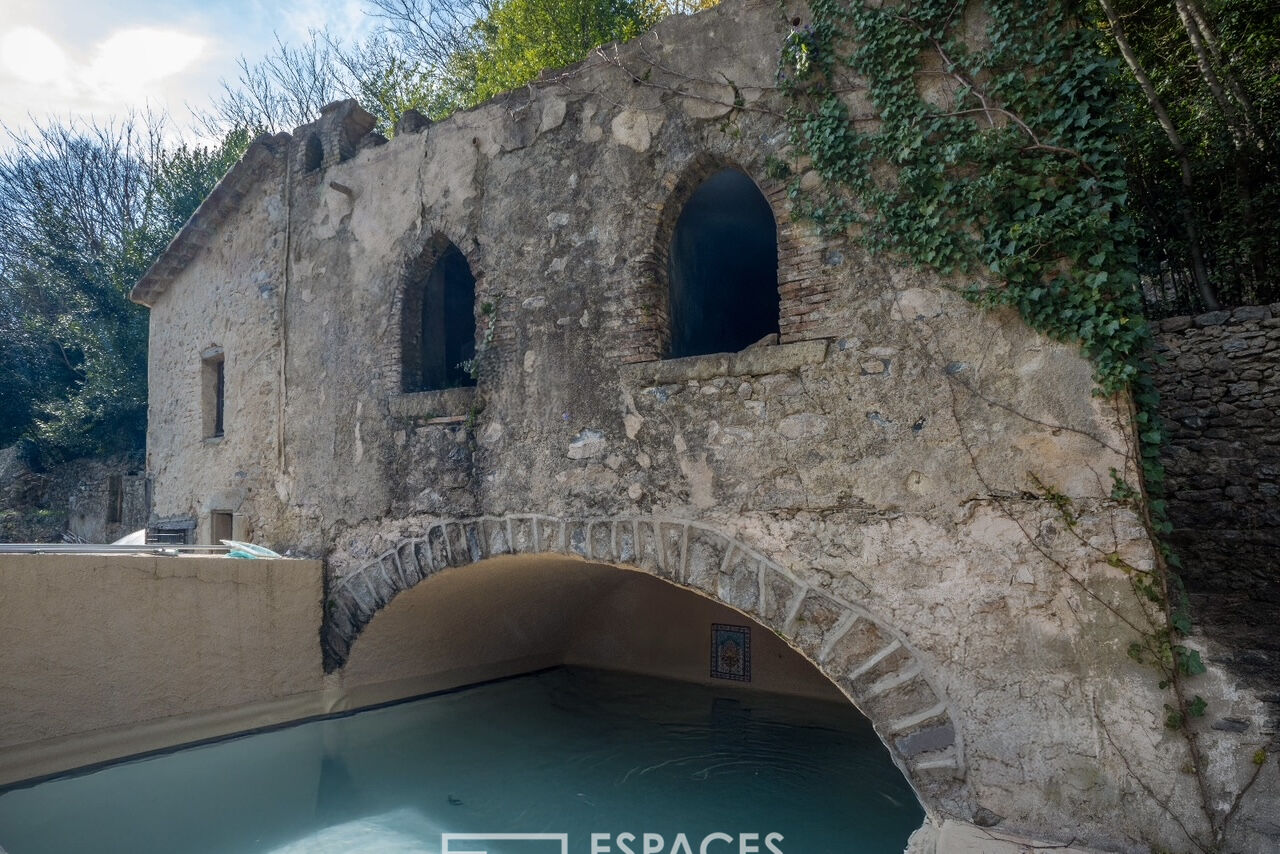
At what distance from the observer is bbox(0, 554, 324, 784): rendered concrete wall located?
4422 millimetres

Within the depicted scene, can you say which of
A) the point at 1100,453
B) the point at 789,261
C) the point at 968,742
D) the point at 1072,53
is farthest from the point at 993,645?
the point at 1072,53

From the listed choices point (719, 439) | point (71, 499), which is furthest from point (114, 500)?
point (719, 439)

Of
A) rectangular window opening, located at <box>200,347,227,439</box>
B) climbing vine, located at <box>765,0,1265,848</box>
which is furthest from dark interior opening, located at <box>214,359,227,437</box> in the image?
climbing vine, located at <box>765,0,1265,848</box>

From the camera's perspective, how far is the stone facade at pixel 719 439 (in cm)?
346

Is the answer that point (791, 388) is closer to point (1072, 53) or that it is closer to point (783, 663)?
point (1072, 53)

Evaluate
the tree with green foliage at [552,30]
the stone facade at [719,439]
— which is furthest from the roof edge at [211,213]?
the tree with green foliage at [552,30]

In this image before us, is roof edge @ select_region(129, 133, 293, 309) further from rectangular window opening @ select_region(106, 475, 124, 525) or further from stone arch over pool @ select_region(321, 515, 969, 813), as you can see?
rectangular window opening @ select_region(106, 475, 124, 525)

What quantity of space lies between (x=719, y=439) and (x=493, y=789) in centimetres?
304

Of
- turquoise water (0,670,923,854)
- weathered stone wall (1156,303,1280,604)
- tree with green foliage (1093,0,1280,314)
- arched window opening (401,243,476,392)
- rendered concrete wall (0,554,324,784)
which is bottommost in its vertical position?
turquoise water (0,670,923,854)

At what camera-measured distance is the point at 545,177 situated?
5.34m

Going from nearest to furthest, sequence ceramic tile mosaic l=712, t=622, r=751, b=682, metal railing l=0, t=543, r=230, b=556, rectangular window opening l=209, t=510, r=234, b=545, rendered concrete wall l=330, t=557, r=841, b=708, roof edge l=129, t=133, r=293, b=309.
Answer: metal railing l=0, t=543, r=230, b=556
rendered concrete wall l=330, t=557, r=841, b=708
roof edge l=129, t=133, r=293, b=309
rectangular window opening l=209, t=510, r=234, b=545
ceramic tile mosaic l=712, t=622, r=751, b=682

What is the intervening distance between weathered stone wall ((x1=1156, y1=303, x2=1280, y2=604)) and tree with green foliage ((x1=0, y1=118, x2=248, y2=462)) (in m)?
15.0

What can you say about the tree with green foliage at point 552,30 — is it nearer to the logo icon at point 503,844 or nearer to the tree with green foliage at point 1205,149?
the tree with green foliage at point 1205,149

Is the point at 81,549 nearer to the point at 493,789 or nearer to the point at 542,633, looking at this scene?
the point at 493,789
